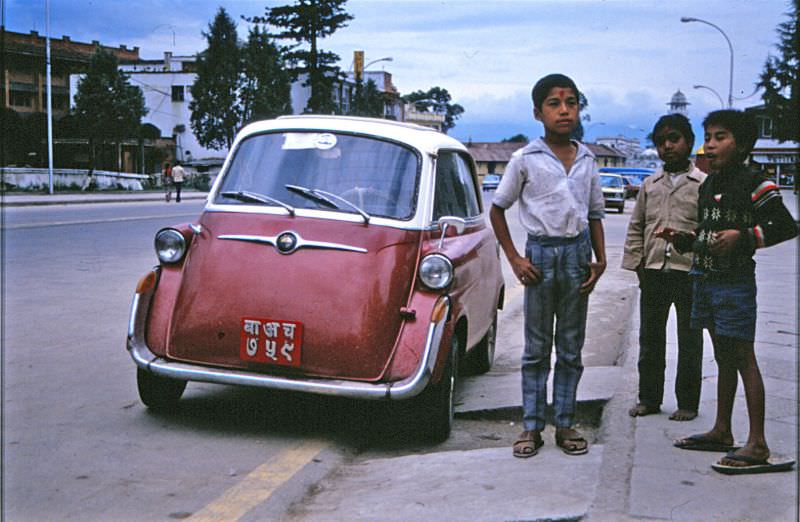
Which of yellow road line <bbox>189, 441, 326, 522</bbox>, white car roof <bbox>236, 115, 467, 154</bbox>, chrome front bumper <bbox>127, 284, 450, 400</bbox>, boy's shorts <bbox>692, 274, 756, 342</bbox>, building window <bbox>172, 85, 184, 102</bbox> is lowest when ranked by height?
yellow road line <bbox>189, 441, 326, 522</bbox>

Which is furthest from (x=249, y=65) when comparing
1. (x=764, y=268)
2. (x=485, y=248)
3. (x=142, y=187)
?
(x=485, y=248)

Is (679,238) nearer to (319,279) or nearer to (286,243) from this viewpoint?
(319,279)

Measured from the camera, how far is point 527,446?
4523mm

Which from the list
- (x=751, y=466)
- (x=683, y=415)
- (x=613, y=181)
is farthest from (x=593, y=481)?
(x=613, y=181)

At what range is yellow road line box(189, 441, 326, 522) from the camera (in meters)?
3.89

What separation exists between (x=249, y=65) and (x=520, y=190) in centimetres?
5967

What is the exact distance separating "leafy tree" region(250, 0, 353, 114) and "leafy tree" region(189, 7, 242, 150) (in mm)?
4133

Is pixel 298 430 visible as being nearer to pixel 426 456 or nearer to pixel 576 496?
pixel 426 456

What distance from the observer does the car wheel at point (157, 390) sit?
5.32 meters

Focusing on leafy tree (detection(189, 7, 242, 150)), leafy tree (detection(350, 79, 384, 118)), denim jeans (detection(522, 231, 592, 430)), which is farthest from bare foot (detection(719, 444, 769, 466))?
leafy tree (detection(350, 79, 384, 118))

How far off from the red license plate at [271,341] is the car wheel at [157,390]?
742mm

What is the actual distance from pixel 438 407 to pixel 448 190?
1.64 meters

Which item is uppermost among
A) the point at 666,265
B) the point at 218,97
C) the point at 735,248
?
the point at 218,97

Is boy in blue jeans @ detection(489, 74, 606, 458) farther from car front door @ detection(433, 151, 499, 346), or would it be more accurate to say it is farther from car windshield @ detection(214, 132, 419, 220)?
car windshield @ detection(214, 132, 419, 220)
